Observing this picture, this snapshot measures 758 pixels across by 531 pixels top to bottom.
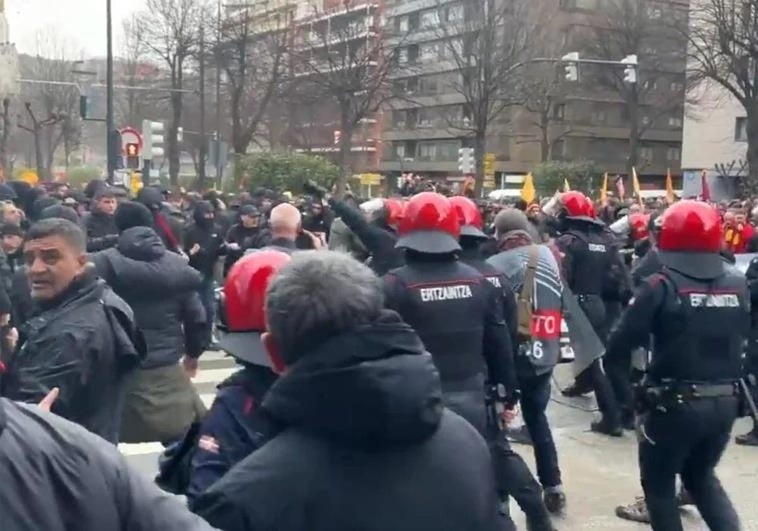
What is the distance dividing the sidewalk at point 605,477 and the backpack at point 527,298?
1.14m

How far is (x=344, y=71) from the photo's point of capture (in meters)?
37.1

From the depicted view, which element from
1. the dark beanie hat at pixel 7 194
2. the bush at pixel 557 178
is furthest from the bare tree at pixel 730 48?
the dark beanie hat at pixel 7 194

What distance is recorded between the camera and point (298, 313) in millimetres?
2342

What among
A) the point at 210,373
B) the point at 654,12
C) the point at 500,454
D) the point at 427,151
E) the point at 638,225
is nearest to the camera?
the point at 500,454

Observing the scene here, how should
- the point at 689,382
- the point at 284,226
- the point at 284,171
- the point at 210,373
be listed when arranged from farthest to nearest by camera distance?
1. the point at 284,171
2. the point at 210,373
3. the point at 284,226
4. the point at 689,382

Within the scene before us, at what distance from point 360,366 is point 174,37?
37.7 metres

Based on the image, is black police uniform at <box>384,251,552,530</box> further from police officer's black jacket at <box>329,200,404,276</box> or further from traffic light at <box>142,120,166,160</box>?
traffic light at <box>142,120,166,160</box>

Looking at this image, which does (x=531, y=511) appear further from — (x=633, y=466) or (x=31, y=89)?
(x=31, y=89)

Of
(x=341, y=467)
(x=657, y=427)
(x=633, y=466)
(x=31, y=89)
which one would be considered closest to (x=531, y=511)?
(x=657, y=427)

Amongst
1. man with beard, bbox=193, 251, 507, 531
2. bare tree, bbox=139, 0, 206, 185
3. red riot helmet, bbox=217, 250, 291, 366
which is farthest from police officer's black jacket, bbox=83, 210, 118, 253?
bare tree, bbox=139, 0, 206, 185

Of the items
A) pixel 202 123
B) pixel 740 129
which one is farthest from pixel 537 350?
pixel 740 129

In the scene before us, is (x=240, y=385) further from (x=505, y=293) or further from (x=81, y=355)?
(x=505, y=293)

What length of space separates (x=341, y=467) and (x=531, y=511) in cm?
342

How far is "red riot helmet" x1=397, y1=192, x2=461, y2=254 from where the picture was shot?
4.96 meters
